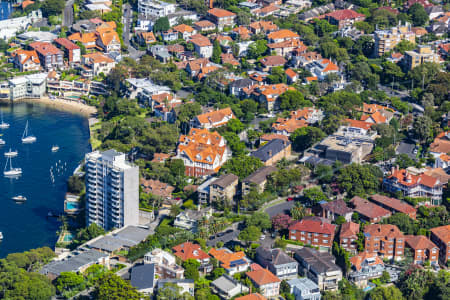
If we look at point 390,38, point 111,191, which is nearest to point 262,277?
point 111,191

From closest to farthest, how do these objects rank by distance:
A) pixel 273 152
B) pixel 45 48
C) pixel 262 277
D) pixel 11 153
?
pixel 262 277 < pixel 273 152 < pixel 11 153 < pixel 45 48

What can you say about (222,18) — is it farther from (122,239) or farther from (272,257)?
(272,257)

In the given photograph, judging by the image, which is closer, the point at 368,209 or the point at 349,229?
the point at 349,229

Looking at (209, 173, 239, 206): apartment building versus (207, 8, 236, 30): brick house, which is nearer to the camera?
(209, 173, 239, 206): apartment building

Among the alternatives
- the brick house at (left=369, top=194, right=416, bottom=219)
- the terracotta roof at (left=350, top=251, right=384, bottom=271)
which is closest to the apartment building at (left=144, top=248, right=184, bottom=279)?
the terracotta roof at (left=350, top=251, right=384, bottom=271)

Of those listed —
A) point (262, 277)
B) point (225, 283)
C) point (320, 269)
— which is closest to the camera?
point (262, 277)

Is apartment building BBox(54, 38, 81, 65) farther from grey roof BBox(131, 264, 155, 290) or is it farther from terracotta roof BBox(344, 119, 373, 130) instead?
grey roof BBox(131, 264, 155, 290)

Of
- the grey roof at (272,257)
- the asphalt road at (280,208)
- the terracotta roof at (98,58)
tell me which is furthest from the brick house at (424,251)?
the terracotta roof at (98,58)
